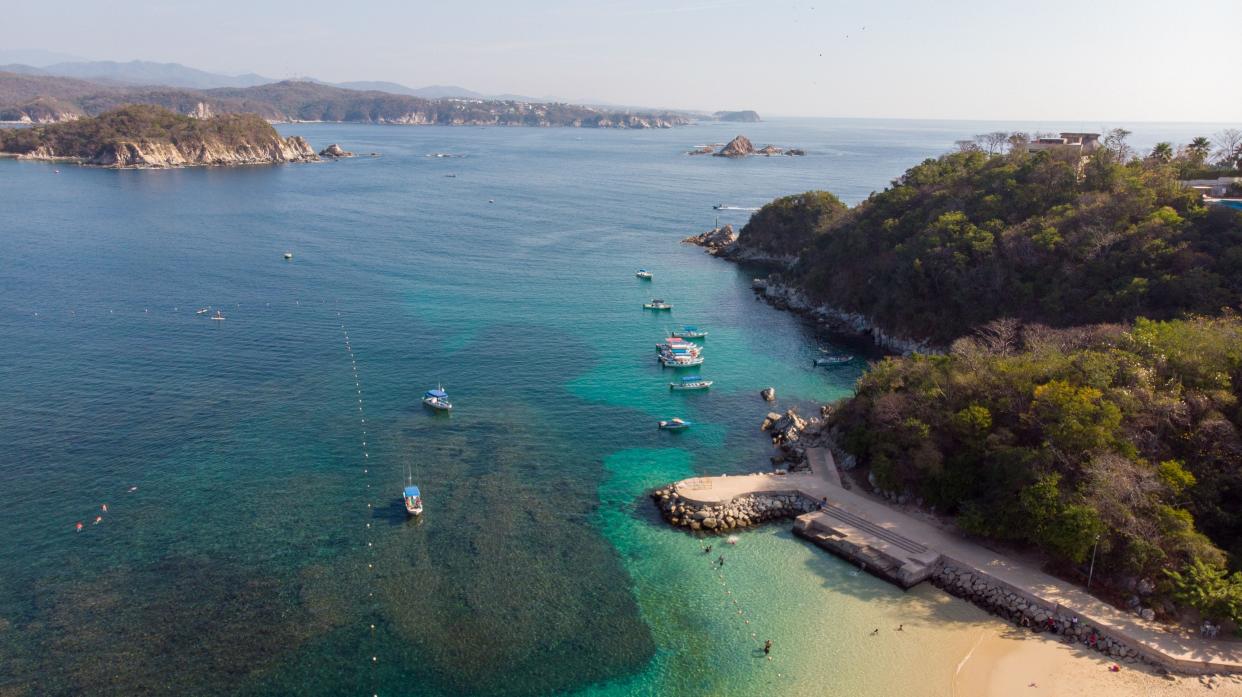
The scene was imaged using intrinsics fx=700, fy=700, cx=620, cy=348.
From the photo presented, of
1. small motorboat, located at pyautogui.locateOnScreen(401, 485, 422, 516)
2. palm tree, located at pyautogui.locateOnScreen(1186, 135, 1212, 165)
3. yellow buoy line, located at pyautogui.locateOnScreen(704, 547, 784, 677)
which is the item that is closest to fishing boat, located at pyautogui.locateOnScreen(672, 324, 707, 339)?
yellow buoy line, located at pyautogui.locateOnScreen(704, 547, 784, 677)

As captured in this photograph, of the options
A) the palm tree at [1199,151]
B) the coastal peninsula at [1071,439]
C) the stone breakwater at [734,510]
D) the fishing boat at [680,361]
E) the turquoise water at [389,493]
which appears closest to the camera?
the turquoise water at [389,493]

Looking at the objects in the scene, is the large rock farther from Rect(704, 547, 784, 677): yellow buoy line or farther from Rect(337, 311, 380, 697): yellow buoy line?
Rect(704, 547, 784, 677): yellow buoy line

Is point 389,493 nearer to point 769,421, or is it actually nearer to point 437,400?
point 437,400

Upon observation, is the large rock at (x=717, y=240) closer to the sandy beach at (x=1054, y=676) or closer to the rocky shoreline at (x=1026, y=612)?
the rocky shoreline at (x=1026, y=612)

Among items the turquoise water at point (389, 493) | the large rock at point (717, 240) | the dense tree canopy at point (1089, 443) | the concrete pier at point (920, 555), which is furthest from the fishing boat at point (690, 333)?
the large rock at point (717, 240)

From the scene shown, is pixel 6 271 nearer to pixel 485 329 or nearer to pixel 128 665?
pixel 485 329
